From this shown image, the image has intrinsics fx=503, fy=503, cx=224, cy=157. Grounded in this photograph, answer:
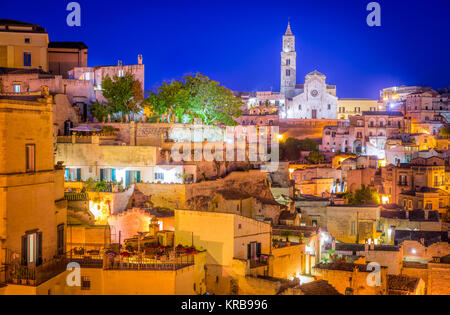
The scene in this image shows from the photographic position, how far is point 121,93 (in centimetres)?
3631

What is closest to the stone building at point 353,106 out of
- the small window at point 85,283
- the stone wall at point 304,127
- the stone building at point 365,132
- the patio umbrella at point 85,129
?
the stone wall at point 304,127

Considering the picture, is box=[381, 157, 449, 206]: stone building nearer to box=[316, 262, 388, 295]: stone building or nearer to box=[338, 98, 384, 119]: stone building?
box=[316, 262, 388, 295]: stone building

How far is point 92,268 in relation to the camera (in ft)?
50.0

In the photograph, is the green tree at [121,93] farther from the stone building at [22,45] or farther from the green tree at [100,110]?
the stone building at [22,45]

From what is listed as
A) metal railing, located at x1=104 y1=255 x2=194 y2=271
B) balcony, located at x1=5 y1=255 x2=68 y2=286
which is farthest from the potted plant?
metal railing, located at x1=104 y1=255 x2=194 y2=271

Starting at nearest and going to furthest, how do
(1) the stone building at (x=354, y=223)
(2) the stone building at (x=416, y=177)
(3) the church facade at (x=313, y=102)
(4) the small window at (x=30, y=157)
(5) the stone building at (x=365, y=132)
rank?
(4) the small window at (x=30, y=157) < (1) the stone building at (x=354, y=223) < (2) the stone building at (x=416, y=177) < (5) the stone building at (x=365, y=132) < (3) the church facade at (x=313, y=102)

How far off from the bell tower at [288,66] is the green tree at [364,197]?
5038cm

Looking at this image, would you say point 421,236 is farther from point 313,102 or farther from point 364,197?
point 313,102

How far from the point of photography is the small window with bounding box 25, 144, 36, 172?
15070 millimetres

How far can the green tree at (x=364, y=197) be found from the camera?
1505 inches

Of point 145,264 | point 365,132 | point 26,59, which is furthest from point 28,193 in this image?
point 365,132

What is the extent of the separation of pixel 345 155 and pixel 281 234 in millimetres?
33009

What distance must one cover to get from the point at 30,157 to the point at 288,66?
78574mm
